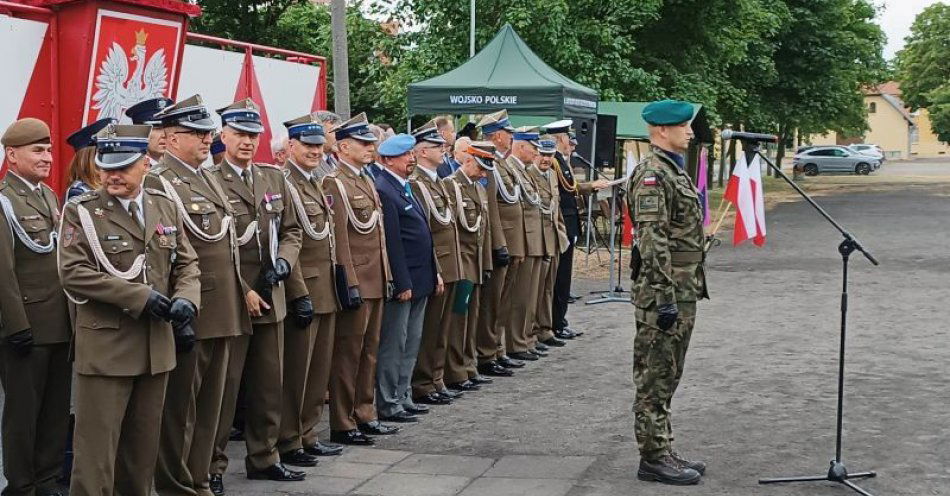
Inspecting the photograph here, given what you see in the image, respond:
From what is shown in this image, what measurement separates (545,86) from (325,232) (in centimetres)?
792

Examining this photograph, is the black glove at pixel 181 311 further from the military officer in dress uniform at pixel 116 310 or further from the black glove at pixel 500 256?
the black glove at pixel 500 256

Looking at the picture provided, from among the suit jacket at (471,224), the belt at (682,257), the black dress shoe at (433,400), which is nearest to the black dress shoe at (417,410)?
the black dress shoe at (433,400)

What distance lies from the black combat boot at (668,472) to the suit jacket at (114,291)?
2693 mm

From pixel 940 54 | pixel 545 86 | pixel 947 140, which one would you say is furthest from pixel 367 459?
pixel 940 54

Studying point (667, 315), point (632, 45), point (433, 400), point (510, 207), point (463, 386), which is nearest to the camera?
point (667, 315)

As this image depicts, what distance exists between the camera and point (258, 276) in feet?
20.9

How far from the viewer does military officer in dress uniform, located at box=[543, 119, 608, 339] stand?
11680 millimetres

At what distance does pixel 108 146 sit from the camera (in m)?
5.18

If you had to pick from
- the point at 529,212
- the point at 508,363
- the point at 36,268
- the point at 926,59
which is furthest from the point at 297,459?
the point at 926,59

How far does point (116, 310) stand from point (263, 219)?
141 cm

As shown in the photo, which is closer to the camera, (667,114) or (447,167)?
(667,114)

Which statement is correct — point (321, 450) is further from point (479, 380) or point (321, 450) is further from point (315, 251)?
point (479, 380)

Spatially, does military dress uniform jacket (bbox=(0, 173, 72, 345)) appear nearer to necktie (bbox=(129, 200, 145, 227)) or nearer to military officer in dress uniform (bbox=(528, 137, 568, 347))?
necktie (bbox=(129, 200, 145, 227))

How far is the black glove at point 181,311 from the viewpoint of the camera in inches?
202
